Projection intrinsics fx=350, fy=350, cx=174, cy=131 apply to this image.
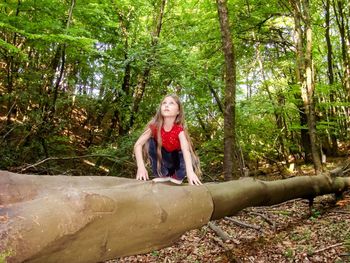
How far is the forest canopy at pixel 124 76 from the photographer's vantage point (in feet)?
29.2

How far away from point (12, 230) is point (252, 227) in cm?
447

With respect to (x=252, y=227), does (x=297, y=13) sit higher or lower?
higher

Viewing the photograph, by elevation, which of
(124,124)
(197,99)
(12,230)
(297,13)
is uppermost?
(297,13)

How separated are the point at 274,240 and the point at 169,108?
2.71m

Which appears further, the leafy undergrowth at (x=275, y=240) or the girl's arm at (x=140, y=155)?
the leafy undergrowth at (x=275, y=240)

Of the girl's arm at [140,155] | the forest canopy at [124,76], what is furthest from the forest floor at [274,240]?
the forest canopy at [124,76]

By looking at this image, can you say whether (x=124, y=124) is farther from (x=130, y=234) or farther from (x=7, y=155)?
(x=130, y=234)

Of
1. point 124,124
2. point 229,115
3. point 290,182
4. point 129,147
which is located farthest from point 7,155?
point 290,182

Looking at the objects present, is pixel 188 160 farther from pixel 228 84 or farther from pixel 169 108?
pixel 228 84

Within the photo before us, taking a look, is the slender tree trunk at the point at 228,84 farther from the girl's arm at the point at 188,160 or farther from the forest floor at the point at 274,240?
the girl's arm at the point at 188,160

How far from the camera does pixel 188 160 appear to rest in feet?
13.3

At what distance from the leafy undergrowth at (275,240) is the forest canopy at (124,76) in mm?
2495

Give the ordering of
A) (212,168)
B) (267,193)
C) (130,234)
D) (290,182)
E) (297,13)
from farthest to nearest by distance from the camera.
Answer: (212,168), (297,13), (290,182), (267,193), (130,234)

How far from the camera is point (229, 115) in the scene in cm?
760
